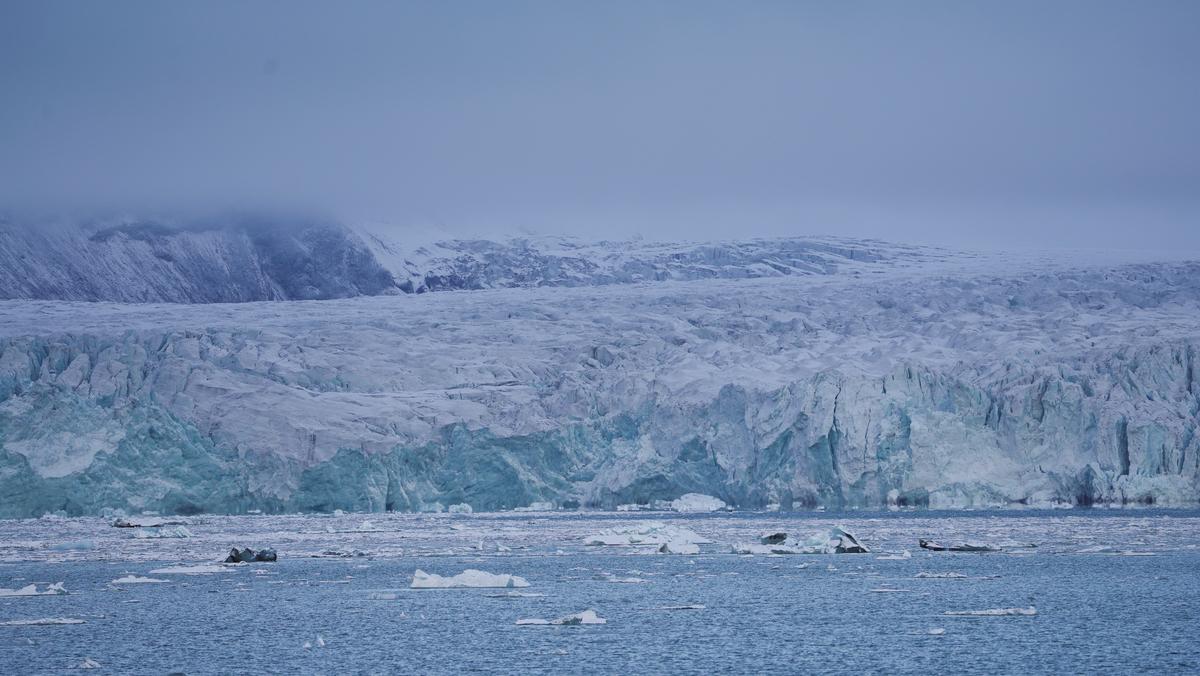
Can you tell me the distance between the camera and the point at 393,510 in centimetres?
3975

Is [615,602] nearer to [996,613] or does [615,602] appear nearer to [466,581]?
[466,581]

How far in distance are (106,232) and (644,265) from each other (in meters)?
32.8

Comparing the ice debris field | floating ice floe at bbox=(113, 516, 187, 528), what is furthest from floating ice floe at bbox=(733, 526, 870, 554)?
floating ice floe at bbox=(113, 516, 187, 528)

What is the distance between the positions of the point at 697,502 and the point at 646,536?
10.6 metres

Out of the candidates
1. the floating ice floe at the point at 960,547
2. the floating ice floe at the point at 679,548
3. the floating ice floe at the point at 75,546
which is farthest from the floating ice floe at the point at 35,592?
the floating ice floe at the point at 960,547

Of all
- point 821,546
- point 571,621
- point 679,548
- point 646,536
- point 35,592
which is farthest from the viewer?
point 646,536

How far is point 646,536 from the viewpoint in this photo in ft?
93.2

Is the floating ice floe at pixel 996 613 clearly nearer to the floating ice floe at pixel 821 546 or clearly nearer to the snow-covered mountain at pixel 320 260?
the floating ice floe at pixel 821 546

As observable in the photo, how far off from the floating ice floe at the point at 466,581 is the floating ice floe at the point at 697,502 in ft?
64.7

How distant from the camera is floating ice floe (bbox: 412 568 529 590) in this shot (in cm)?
1878

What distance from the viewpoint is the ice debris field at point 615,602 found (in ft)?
41.2

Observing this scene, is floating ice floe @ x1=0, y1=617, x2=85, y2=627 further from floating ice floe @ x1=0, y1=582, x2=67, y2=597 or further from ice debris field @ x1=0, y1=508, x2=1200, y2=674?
floating ice floe @ x1=0, y1=582, x2=67, y2=597

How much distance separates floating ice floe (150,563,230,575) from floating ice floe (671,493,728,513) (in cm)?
1811

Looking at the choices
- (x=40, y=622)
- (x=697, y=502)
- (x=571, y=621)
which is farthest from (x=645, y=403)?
(x=40, y=622)
